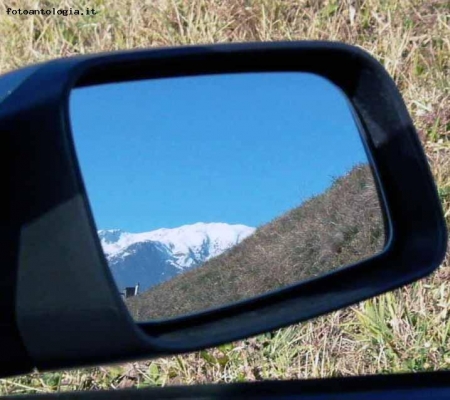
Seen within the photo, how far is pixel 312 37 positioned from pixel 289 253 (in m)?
3.56

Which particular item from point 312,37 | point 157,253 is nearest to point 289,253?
point 157,253

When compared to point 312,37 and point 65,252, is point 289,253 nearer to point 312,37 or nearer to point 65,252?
point 65,252

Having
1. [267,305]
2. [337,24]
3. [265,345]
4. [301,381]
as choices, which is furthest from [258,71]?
[337,24]

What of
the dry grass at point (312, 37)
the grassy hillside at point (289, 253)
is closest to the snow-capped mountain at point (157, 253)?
the grassy hillside at point (289, 253)

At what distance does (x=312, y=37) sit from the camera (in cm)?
516

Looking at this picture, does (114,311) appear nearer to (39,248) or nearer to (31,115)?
(39,248)

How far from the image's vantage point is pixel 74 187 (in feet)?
3.28

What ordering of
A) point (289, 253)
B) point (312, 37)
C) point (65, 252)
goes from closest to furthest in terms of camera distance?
point (65, 252) < point (289, 253) < point (312, 37)

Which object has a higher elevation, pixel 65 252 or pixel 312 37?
pixel 65 252

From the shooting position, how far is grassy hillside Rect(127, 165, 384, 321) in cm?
144

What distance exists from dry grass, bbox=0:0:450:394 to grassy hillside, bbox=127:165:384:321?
5.62 feet

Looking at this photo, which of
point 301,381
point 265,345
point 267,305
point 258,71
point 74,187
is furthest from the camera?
point 265,345

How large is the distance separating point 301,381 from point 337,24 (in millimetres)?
3524

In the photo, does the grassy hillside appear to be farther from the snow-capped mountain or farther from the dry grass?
the dry grass
